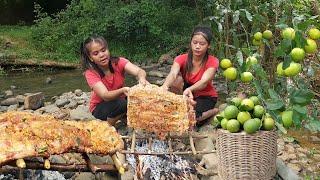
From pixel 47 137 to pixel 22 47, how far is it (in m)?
12.4

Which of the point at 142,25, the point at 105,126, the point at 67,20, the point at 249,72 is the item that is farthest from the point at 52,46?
the point at 249,72

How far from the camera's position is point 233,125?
3.45 m

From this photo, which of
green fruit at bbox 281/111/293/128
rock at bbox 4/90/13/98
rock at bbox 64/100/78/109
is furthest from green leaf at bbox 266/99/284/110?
rock at bbox 4/90/13/98

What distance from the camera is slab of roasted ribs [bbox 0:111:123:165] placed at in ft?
11.1

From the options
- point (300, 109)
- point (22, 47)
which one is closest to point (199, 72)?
point (300, 109)

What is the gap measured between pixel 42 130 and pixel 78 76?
29.8 ft

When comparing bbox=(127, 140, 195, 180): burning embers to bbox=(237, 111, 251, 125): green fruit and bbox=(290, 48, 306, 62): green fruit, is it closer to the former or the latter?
bbox=(237, 111, 251, 125): green fruit

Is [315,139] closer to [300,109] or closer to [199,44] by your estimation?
[199,44]

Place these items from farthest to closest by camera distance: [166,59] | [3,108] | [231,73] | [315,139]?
[166,59] → [3,108] → [315,139] → [231,73]

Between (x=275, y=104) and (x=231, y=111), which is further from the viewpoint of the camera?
(x=231, y=111)

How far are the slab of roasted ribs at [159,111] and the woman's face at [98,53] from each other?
2.19ft

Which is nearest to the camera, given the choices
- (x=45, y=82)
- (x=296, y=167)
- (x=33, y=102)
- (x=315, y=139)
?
(x=296, y=167)

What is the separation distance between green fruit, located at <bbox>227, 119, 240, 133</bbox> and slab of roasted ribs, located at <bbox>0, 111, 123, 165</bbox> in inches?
34.9

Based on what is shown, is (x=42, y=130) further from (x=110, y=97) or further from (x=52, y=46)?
(x=52, y=46)
